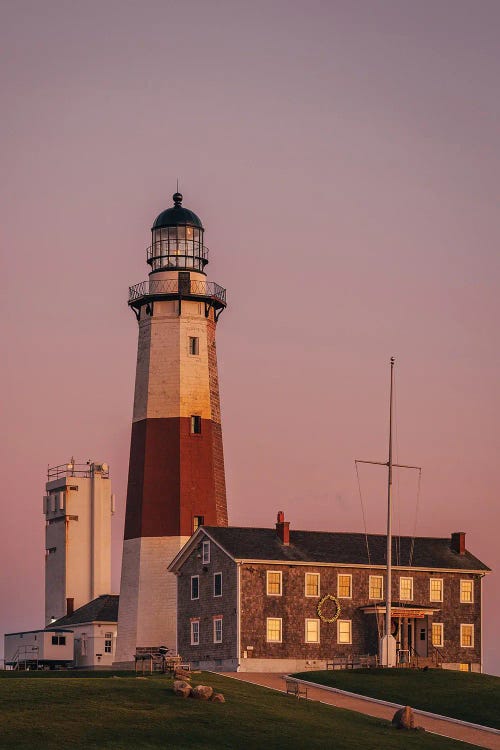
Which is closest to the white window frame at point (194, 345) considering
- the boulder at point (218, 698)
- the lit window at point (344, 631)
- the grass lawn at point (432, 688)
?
the lit window at point (344, 631)

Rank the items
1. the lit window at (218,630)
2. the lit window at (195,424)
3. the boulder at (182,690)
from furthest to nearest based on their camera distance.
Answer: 1. the lit window at (195,424)
2. the lit window at (218,630)
3. the boulder at (182,690)

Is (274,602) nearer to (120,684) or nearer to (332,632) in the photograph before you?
(332,632)

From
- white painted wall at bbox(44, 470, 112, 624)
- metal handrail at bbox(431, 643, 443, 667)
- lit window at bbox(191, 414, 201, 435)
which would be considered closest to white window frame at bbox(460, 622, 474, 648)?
metal handrail at bbox(431, 643, 443, 667)

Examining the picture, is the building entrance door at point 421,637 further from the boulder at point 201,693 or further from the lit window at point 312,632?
the boulder at point 201,693

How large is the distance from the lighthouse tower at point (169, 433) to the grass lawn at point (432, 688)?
48.9 ft

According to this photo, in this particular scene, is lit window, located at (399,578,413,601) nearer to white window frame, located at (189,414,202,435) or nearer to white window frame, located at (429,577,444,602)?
white window frame, located at (429,577,444,602)

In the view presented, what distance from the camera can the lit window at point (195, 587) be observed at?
83438 mm

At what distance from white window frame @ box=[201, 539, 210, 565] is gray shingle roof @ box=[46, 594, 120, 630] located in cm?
2305

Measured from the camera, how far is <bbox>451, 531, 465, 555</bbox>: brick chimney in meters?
87.9

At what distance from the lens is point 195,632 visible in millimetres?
83000

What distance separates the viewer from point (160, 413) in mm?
88875

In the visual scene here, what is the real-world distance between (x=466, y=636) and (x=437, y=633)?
1.96 meters

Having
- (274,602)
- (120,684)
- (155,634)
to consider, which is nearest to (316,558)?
(274,602)

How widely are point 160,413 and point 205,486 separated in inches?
183
